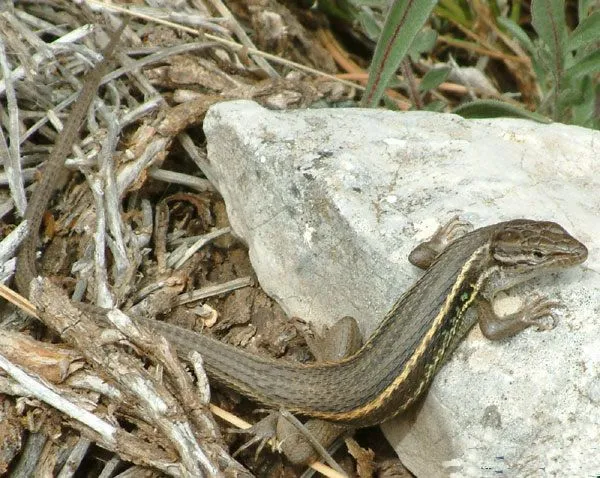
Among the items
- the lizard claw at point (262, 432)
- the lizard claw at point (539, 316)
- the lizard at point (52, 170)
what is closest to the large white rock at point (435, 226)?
the lizard claw at point (539, 316)

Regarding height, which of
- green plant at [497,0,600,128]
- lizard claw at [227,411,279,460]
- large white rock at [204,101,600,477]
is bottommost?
lizard claw at [227,411,279,460]

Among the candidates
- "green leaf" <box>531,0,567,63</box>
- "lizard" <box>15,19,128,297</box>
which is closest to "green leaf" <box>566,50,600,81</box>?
"green leaf" <box>531,0,567,63</box>

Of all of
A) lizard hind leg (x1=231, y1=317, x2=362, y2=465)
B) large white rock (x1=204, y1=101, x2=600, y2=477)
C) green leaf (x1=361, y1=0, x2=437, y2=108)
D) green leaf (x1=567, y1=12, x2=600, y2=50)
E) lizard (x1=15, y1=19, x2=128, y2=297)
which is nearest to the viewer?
large white rock (x1=204, y1=101, x2=600, y2=477)

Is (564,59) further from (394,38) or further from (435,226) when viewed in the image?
(435,226)

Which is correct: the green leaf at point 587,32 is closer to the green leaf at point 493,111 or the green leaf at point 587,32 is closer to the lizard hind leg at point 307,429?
the green leaf at point 493,111

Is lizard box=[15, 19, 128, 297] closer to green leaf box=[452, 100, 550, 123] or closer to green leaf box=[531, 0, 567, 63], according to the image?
green leaf box=[452, 100, 550, 123]

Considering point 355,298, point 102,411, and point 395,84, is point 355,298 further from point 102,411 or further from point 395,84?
point 395,84
